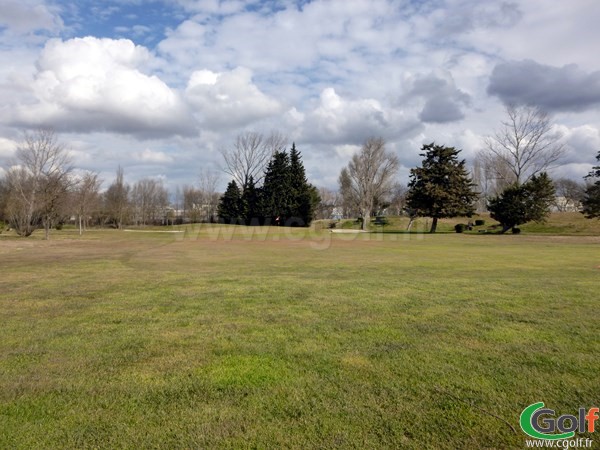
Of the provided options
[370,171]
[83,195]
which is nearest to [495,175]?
[370,171]

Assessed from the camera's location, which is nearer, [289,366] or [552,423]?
[552,423]

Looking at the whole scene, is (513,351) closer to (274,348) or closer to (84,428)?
(274,348)

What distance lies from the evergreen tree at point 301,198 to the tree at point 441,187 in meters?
17.4

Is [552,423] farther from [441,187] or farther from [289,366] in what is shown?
[441,187]

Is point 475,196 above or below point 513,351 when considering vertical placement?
above

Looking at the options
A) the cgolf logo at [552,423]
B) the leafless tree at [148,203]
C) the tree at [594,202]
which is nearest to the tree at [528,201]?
the tree at [594,202]

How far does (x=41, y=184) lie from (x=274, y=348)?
132 ft

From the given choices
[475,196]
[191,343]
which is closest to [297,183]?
[475,196]

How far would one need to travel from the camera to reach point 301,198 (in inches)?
2496

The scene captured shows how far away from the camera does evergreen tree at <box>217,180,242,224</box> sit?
69.1 metres

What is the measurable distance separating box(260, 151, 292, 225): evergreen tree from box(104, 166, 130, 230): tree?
24.4 meters

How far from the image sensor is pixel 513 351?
190 inches

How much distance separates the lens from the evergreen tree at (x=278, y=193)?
63312 mm

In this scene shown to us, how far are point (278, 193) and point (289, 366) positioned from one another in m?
59.9
